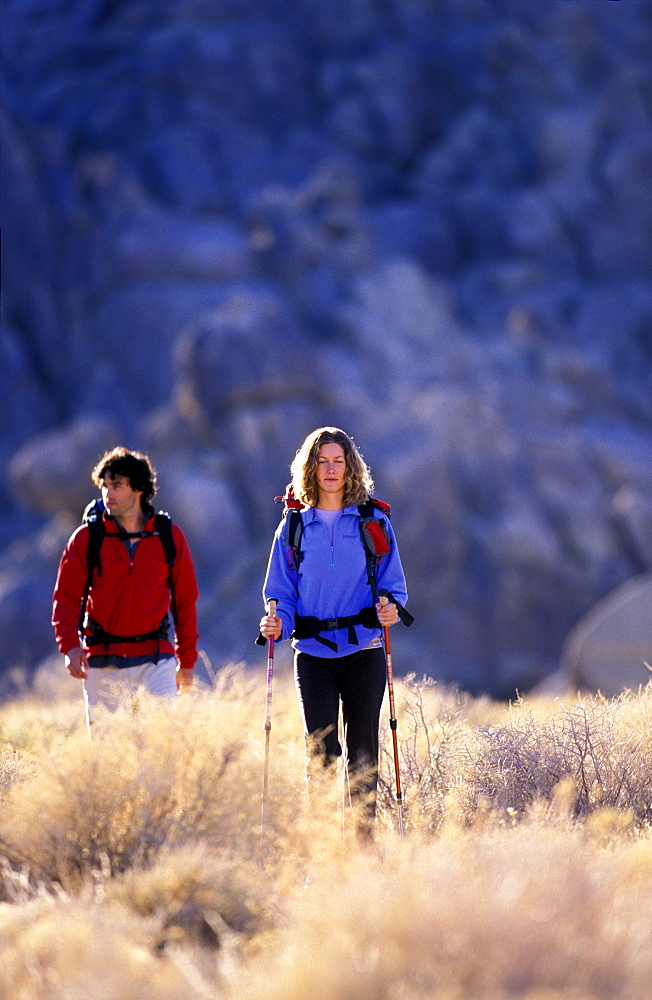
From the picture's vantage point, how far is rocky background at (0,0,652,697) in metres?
30.4

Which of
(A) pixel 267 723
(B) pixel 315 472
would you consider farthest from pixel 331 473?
(A) pixel 267 723

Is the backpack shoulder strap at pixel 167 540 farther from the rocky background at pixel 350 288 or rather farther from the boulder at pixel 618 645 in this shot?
the rocky background at pixel 350 288

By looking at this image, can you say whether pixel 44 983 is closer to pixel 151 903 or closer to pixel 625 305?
pixel 151 903

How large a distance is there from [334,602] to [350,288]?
32535mm

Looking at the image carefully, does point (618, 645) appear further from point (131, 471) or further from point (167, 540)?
Result: point (131, 471)

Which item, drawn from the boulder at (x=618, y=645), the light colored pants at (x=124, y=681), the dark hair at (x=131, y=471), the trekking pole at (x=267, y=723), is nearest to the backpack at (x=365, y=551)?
the trekking pole at (x=267, y=723)

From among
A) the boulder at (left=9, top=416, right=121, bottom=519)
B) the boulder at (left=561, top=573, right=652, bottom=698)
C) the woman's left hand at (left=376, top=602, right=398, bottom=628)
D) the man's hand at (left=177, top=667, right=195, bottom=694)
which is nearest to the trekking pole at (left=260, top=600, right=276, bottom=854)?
Answer: the woman's left hand at (left=376, top=602, right=398, bottom=628)

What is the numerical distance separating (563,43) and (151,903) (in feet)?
162

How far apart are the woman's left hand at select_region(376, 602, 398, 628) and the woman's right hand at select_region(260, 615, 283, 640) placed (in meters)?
0.45

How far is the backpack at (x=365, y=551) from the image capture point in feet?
15.3

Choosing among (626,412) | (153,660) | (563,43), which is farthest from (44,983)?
(563,43)

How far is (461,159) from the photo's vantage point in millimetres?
45625

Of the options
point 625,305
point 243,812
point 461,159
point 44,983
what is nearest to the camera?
point 44,983

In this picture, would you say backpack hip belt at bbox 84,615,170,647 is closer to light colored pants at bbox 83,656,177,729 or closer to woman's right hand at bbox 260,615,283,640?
light colored pants at bbox 83,656,177,729
